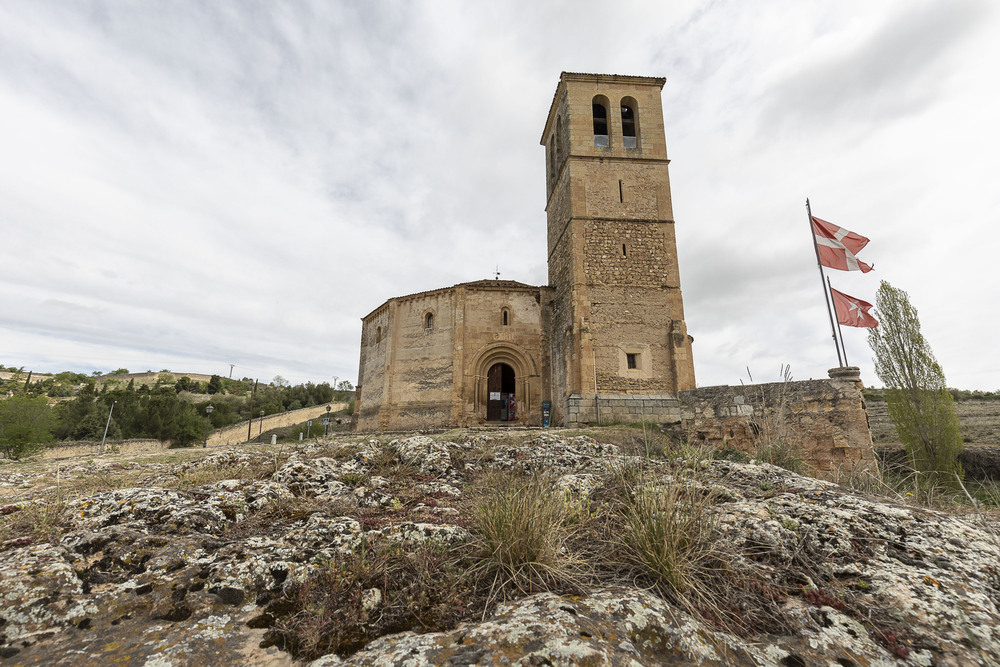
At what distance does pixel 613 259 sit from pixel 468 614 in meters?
15.0

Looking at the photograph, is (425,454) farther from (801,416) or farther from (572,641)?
(801,416)

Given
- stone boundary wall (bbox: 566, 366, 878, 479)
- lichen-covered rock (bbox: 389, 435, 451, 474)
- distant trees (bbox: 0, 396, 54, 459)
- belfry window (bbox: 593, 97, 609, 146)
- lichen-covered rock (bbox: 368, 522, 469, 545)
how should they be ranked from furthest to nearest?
distant trees (bbox: 0, 396, 54, 459) < belfry window (bbox: 593, 97, 609, 146) < stone boundary wall (bbox: 566, 366, 878, 479) < lichen-covered rock (bbox: 389, 435, 451, 474) < lichen-covered rock (bbox: 368, 522, 469, 545)

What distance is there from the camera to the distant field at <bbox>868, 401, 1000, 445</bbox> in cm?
2286

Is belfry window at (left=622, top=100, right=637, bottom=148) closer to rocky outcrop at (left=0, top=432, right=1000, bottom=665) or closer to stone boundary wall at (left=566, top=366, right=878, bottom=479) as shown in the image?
stone boundary wall at (left=566, top=366, right=878, bottom=479)

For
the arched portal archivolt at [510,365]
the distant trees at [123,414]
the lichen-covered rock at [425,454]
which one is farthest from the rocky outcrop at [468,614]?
the distant trees at [123,414]

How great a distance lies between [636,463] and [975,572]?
2.05 metres

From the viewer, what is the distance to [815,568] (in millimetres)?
2592

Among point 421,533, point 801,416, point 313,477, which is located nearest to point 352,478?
point 313,477

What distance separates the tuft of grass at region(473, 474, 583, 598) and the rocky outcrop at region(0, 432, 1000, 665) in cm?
14

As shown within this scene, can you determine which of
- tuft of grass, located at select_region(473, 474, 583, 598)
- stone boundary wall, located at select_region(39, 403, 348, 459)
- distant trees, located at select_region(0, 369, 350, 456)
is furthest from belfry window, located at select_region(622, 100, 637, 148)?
distant trees, located at select_region(0, 369, 350, 456)

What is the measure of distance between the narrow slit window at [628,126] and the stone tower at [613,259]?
0.14 ft

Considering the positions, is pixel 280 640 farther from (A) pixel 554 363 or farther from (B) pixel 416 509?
(A) pixel 554 363

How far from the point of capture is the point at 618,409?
14.5m

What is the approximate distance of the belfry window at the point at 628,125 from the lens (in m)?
17.7
